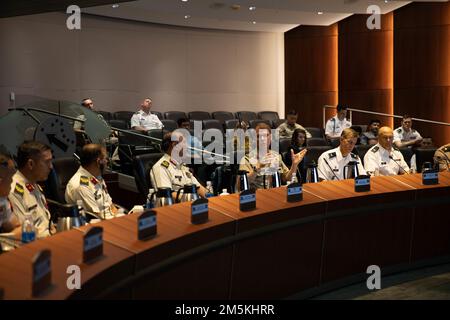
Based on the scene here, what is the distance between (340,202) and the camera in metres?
4.12

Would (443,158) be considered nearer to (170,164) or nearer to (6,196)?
(170,164)

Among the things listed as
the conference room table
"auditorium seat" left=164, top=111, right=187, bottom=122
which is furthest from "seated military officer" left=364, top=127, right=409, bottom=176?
"auditorium seat" left=164, top=111, right=187, bottom=122

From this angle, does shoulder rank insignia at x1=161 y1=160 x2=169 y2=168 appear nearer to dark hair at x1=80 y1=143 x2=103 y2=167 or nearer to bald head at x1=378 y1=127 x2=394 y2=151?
dark hair at x1=80 y1=143 x2=103 y2=167

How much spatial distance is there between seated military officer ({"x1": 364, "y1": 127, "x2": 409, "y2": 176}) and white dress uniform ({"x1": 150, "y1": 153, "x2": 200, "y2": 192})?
163 cm

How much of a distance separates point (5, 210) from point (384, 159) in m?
3.46

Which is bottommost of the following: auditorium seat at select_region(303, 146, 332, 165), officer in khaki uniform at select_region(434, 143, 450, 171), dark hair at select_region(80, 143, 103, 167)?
officer in khaki uniform at select_region(434, 143, 450, 171)

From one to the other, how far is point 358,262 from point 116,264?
89.1 inches

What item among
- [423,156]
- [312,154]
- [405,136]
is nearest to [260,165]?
[312,154]

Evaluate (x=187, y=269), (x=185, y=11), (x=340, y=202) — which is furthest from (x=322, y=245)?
(x=185, y=11)

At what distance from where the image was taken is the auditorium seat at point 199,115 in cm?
1128

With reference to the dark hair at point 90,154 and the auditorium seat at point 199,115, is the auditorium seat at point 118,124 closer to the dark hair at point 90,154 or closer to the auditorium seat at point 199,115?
the auditorium seat at point 199,115

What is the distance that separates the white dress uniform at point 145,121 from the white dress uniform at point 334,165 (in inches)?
165

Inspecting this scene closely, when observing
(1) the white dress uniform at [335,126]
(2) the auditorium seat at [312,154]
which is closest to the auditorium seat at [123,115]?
(1) the white dress uniform at [335,126]

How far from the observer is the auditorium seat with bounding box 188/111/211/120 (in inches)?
444
